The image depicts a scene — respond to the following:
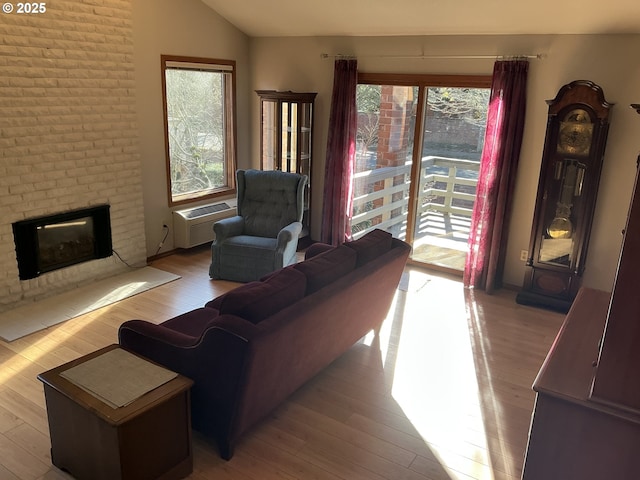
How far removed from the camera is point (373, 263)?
10.9 ft

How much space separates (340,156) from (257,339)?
358 cm

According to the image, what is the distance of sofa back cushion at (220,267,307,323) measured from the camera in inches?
96.5

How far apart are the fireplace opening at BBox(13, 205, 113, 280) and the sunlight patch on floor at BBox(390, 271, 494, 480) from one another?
2.92 m

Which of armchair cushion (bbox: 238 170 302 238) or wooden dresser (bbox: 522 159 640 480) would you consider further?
armchair cushion (bbox: 238 170 302 238)

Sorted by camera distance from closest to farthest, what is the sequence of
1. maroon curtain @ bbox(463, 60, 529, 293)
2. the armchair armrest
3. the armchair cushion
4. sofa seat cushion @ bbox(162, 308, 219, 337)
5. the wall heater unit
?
sofa seat cushion @ bbox(162, 308, 219, 337)
maroon curtain @ bbox(463, 60, 529, 293)
the armchair armrest
the armchair cushion
the wall heater unit

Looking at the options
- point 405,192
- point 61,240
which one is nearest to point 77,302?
point 61,240

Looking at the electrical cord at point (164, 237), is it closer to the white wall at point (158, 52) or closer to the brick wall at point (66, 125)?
the white wall at point (158, 52)

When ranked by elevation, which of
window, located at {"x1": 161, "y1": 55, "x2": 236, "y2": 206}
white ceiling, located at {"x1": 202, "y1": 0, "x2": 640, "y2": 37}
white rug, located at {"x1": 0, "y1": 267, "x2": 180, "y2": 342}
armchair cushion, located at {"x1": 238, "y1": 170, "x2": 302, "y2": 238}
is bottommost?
white rug, located at {"x1": 0, "y1": 267, "x2": 180, "y2": 342}

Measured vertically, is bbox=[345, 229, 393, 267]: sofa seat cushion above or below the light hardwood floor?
above

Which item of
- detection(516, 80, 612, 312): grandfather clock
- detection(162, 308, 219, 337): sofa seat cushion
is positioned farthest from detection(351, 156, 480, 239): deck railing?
detection(162, 308, 219, 337): sofa seat cushion

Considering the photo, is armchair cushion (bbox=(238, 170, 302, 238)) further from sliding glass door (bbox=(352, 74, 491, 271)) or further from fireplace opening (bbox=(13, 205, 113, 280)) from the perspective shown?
fireplace opening (bbox=(13, 205, 113, 280))

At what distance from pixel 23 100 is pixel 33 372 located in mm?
2117

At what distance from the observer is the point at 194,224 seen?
5.61 m

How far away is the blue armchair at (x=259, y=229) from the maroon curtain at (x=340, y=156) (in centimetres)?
61
